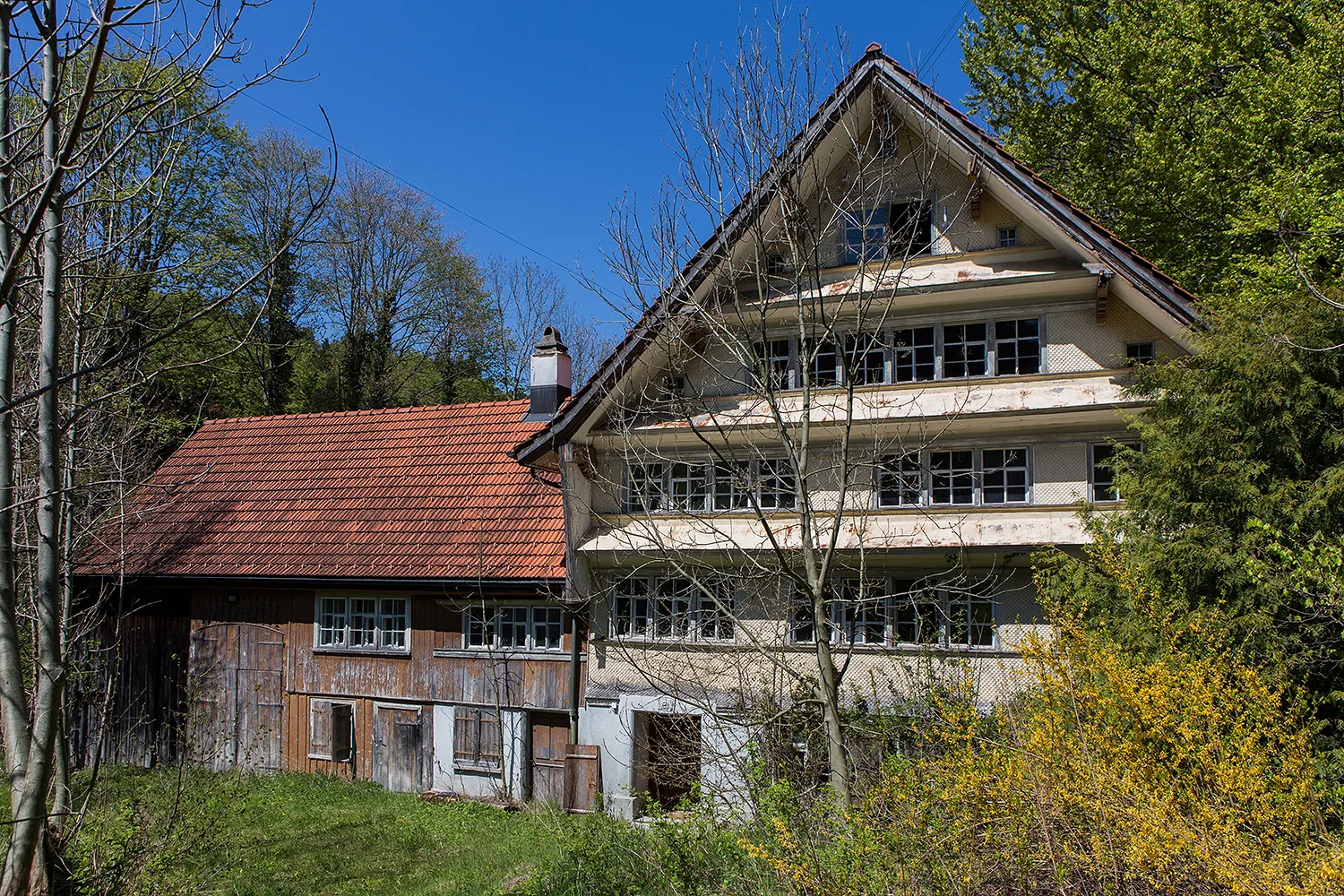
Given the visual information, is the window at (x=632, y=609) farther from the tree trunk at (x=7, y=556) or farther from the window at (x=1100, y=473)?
the tree trunk at (x=7, y=556)

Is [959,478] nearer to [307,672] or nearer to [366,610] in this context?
[366,610]

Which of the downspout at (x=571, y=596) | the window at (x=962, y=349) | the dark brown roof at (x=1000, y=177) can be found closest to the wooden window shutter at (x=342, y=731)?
the downspout at (x=571, y=596)

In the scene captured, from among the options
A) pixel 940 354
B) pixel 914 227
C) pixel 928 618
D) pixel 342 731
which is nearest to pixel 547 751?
pixel 342 731

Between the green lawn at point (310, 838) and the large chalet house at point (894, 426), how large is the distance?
2.24 meters

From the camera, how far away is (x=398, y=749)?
16.8 m

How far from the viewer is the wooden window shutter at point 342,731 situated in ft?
56.4

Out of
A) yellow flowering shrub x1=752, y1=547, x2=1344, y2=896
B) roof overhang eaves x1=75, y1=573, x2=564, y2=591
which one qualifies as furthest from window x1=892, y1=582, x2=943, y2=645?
yellow flowering shrub x1=752, y1=547, x2=1344, y2=896

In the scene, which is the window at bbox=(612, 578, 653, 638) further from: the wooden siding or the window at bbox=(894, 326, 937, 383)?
the window at bbox=(894, 326, 937, 383)

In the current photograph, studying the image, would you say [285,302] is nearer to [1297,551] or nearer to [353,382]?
[353,382]

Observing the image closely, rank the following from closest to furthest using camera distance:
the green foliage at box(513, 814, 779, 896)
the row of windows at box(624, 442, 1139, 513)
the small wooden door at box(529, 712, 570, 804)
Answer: the green foliage at box(513, 814, 779, 896), the row of windows at box(624, 442, 1139, 513), the small wooden door at box(529, 712, 570, 804)

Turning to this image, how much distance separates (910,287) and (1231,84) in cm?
809

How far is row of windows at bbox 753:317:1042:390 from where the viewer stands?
14.0 m

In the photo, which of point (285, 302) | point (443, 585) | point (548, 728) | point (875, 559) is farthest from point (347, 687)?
point (285, 302)

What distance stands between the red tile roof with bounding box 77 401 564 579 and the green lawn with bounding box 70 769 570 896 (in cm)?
376
